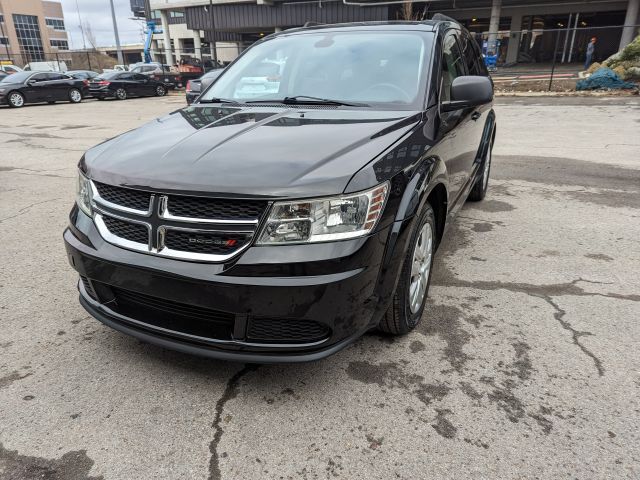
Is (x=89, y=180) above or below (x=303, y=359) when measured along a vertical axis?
above

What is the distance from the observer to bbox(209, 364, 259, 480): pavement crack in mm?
1979

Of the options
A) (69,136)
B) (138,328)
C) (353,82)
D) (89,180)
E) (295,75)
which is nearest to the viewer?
(138,328)

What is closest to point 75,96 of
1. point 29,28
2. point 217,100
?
point 217,100

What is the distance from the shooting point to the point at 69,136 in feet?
37.0

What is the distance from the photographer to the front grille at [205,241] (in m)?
2.08

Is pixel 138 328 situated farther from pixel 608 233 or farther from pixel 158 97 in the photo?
pixel 158 97

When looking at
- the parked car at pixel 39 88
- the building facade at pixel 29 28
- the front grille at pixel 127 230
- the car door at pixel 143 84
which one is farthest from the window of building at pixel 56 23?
the front grille at pixel 127 230

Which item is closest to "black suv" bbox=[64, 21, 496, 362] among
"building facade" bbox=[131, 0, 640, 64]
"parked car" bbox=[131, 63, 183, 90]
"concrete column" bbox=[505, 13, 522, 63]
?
"parked car" bbox=[131, 63, 183, 90]

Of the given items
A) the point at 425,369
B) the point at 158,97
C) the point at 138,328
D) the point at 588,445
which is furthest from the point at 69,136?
the point at 158,97

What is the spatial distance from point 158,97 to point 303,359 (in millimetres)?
25902

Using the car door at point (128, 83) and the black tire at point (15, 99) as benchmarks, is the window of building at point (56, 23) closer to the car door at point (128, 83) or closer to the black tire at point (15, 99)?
the car door at point (128, 83)

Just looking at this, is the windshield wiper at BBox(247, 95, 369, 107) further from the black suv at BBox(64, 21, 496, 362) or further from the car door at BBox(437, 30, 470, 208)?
the car door at BBox(437, 30, 470, 208)

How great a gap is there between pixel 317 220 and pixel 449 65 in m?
2.23

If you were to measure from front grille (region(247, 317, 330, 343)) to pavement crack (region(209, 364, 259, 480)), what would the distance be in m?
0.41
